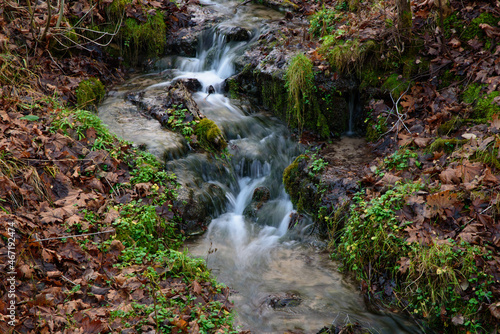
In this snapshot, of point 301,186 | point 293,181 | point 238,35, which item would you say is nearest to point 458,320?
point 301,186

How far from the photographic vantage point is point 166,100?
732 centimetres

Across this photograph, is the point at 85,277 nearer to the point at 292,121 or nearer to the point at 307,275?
the point at 307,275

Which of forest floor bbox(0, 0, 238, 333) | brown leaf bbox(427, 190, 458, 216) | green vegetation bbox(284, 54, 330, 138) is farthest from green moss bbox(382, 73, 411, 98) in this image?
forest floor bbox(0, 0, 238, 333)

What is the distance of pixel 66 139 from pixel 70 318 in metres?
2.84

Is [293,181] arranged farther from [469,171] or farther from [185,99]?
[185,99]

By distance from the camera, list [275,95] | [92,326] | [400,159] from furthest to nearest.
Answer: [275,95]
[400,159]
[92,326]

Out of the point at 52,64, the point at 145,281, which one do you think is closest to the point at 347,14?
the point at 52,64

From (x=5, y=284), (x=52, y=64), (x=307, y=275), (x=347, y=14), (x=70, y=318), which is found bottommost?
(x=307, y=275)

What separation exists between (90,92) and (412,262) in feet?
21.7

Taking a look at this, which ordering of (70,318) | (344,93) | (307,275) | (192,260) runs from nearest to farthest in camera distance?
(70,318), (192,260), (307,275), (344,93)

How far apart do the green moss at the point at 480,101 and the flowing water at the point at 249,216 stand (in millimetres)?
2954

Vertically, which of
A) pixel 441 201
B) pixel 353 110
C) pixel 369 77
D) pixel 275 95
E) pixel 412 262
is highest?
pixel 369 77

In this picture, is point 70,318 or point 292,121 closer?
point 70,318

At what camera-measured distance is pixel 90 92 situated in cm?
732
